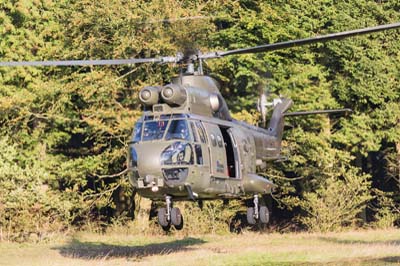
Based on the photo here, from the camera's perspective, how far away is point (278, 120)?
25.0 metres

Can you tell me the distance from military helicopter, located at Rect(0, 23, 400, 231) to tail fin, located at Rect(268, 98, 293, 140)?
9.46 feet

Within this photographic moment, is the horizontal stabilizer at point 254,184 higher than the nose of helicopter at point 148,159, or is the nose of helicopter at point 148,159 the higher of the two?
the nose of helicopter at point 148,159

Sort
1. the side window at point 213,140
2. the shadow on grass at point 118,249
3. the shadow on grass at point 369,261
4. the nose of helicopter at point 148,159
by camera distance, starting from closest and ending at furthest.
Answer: the nose of helicopter at point 148,159
the side window at point 213,140
the shadow on grass at point 369,261
the shadow on grass at point 118,249

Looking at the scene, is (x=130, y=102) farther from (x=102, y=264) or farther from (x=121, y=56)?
(x=102, y=264)

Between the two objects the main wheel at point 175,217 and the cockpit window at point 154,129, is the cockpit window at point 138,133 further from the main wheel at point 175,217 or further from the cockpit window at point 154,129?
the main wheel at point 175,217

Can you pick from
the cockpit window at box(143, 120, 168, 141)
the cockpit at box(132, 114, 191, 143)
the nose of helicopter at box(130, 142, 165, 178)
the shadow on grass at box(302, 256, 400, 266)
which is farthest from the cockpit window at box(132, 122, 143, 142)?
the shadow on grass at box(302, 256, 400, 266)

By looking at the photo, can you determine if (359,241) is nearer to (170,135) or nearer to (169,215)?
(169,215)

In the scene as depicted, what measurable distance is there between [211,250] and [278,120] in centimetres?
600

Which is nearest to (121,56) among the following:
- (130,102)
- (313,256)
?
(130,102)

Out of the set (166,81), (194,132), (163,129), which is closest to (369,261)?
(194,132)

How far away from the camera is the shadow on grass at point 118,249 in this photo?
27.2 m

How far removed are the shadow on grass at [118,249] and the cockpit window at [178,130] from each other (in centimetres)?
847

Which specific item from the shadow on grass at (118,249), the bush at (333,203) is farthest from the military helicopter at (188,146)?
the bush at (333,203)

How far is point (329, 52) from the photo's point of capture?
136ft
